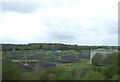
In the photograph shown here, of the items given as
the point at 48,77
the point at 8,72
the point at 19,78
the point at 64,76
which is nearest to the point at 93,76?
the point at 64,76

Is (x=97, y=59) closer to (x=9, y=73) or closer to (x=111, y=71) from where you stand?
(x=111, y=71)

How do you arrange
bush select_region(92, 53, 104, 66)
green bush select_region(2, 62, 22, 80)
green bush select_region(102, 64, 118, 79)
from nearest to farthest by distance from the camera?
green bush select_region(2, 62, 22, 80), green bush select_region(102, 64, 118, 79), bush select_region(92, 53, 104, 66)

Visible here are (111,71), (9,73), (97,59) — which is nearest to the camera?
(9,73)

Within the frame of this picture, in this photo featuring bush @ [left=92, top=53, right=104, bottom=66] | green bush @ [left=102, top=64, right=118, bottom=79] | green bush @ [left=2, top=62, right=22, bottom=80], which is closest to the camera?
green bush @ [left=2, top=62, right=22, bottom=80]

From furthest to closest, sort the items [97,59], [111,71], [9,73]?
[97,59] < [111,71] < [9,73]

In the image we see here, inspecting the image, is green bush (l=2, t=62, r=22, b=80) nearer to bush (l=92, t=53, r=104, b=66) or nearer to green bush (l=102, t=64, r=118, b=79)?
green bush (l=102, t=64, r=118, b=79)

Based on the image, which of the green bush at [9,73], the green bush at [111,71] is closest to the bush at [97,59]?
the green bush at [111,71]

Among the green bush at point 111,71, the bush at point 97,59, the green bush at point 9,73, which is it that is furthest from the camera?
the bush at point 97,59

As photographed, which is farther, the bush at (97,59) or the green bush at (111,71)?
the bush at (97,59)

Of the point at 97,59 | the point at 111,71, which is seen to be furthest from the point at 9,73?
the point at 97,59

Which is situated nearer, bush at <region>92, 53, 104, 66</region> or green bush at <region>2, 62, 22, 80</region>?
green bush at <region>2, 62, 22, 80</region>

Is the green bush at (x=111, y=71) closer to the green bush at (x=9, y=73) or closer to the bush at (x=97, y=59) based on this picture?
the green bush at (x=9, y=73)

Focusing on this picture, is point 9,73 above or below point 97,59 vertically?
above

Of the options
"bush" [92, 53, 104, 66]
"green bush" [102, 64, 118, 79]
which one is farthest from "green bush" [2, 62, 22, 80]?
"bush" [92, 53, 104, 66]
